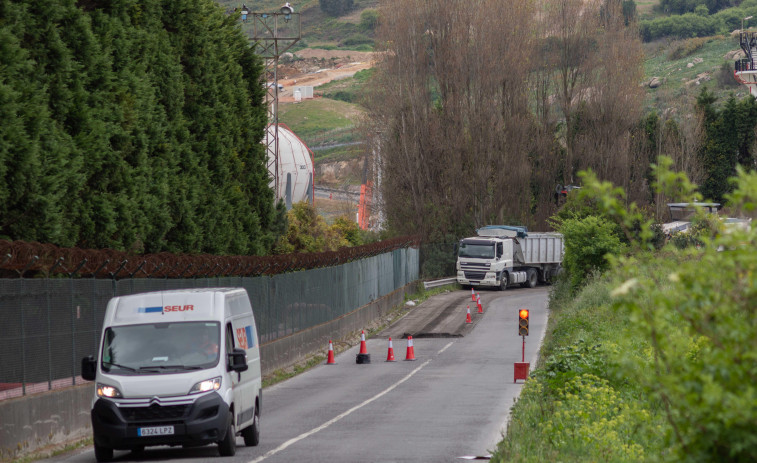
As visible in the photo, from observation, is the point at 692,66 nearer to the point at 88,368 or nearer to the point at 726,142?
the point at 726,142

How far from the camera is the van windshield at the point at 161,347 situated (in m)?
14.0

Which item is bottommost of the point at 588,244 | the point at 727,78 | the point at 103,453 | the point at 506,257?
the point at 103,453

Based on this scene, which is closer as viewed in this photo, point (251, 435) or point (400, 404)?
point (251, 435)

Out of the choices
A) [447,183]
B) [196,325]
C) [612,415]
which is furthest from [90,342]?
[447,183]

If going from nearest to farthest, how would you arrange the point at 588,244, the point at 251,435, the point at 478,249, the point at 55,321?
the point at 251,435 < the point at 55,321 < the point at 588,244 < the point at 478,249

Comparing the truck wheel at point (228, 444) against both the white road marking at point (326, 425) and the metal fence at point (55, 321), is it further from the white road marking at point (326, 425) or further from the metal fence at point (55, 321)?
the metal fence at point (55, 321)

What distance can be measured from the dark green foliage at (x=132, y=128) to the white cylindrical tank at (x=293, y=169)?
3764 cm

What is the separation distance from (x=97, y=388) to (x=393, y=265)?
128ft

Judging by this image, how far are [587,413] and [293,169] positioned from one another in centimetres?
6525

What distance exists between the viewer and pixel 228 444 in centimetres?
1399

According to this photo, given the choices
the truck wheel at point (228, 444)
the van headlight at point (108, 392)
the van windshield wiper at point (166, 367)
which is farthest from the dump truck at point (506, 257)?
the van headlight at point (108, 392)

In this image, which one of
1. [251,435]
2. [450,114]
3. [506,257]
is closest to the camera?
[251,435]

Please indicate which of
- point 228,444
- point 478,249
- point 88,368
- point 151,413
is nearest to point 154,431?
point 151,413

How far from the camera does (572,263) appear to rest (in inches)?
1709
